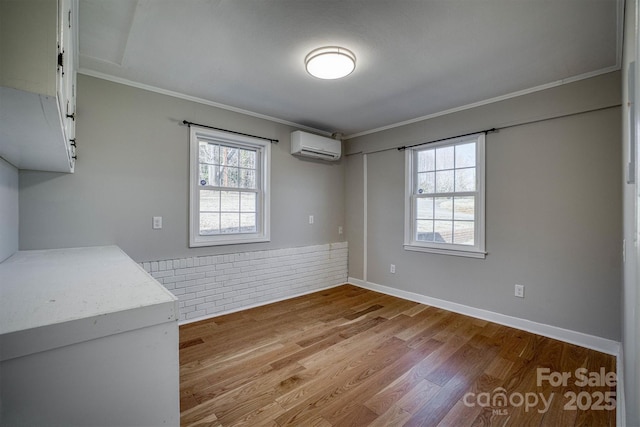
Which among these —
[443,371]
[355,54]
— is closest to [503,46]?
[355,54]

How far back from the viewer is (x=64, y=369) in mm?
760

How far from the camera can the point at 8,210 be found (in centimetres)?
196

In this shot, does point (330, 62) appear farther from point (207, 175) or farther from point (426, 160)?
point (426, 160)

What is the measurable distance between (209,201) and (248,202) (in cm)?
51

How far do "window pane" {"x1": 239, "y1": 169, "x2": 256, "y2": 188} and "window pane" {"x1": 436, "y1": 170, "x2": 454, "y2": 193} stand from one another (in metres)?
2.41

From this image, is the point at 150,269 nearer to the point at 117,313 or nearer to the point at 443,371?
the point at 117,313

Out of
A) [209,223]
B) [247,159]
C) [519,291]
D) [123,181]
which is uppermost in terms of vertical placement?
[247,159]

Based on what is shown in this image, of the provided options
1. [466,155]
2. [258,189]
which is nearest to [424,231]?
[466,155]

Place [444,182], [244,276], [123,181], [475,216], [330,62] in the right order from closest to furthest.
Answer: [330,62], [123,181], [475,216], [244,276], [444,182]

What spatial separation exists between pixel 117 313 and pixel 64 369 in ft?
0.56

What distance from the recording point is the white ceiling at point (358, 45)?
177 centimetres

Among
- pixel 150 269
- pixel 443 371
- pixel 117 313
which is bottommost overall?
pixel 443 371

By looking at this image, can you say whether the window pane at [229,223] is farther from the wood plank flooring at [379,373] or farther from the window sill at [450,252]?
the window sill at [450,252]

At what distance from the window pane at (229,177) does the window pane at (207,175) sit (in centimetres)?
8
